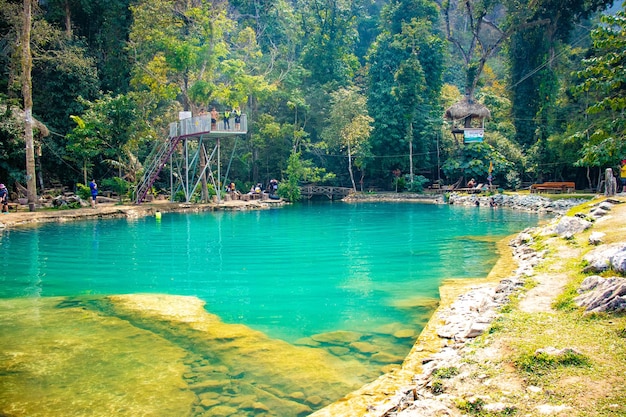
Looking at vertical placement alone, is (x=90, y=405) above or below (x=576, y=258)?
below

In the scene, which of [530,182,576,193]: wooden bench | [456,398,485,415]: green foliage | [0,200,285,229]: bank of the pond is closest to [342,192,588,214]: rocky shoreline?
[530,182,576,193]: wooden bench

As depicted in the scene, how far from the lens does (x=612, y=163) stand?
30.1m

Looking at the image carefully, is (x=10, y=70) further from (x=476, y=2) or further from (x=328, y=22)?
(x=476, y=2)

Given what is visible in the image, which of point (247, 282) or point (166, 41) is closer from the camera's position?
point (247, 282)

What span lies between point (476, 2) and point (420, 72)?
9.31 metres

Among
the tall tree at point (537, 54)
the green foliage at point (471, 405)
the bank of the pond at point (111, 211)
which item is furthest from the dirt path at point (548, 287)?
the tall tree at point (537, 54)

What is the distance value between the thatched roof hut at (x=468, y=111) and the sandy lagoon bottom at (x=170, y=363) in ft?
105

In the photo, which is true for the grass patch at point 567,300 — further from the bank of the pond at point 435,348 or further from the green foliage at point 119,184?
the green foliage at point 119,184

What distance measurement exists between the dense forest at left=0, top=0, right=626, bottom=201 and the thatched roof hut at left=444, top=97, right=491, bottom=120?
0.72 m

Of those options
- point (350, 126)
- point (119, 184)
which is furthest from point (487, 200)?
point (119, 184)

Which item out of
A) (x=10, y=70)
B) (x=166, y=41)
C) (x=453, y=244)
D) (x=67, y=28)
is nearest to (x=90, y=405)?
(x=453, y=244)

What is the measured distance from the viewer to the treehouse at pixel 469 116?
125ft

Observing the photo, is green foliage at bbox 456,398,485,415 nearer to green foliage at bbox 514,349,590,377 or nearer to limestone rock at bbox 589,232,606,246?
green foliage at bbox 514,349,590,377

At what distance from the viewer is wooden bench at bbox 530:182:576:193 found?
108 ft
